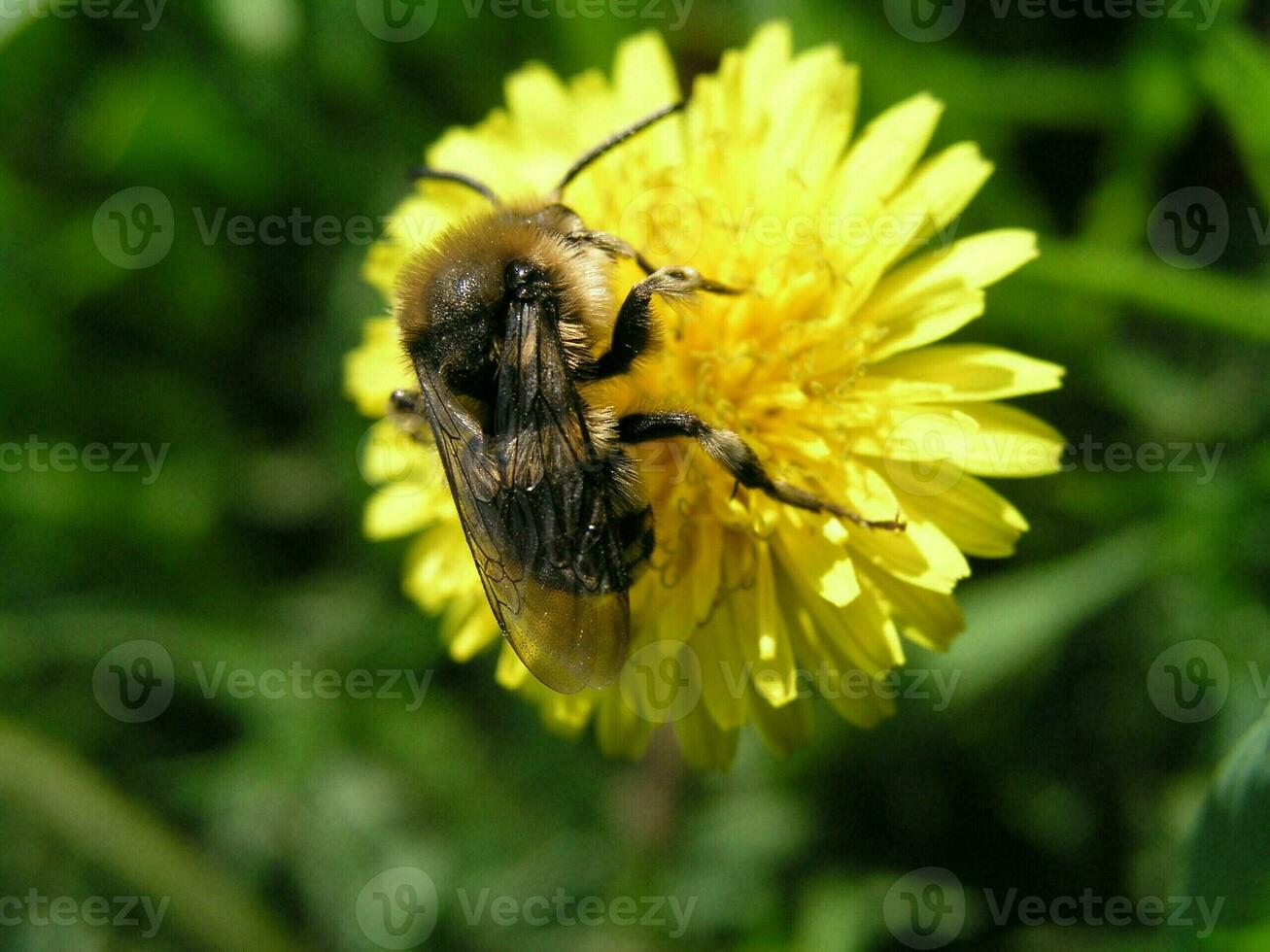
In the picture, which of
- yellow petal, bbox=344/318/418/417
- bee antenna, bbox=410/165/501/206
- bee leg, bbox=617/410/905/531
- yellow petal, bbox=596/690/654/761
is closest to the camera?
bee leg, bbox=617/410/905/531

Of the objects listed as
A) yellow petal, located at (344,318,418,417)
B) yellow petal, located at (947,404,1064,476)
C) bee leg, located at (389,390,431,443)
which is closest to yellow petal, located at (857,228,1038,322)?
yellow petal, located at (947,404,1064,476)

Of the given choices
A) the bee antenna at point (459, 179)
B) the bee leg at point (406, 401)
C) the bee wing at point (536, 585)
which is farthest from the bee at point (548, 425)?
the bee antenna at point (459, 179)

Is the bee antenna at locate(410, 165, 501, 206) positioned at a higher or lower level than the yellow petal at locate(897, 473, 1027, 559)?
higher

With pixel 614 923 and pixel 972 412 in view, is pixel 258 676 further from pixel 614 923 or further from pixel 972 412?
pixel 972 412

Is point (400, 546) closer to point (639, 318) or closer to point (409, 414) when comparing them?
point (409, 414)

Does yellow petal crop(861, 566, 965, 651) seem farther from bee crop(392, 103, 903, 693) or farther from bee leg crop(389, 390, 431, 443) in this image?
bee leg crop(389, 390, 431, 443)

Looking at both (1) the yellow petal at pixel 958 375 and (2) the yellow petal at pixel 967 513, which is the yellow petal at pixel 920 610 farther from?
(1) the yellow petal at pixel 958 375

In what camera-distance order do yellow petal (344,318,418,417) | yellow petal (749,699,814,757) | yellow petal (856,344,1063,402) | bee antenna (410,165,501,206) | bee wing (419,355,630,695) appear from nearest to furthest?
bee wing (419,355,630,695), yellow petal (856,344,1063,402), yellow petal (749,699,814,757), bee antenna (410,165,501,206), yellow petal (344,318,418,417)

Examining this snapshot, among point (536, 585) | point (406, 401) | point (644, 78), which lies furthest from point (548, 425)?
point (644, 78)
